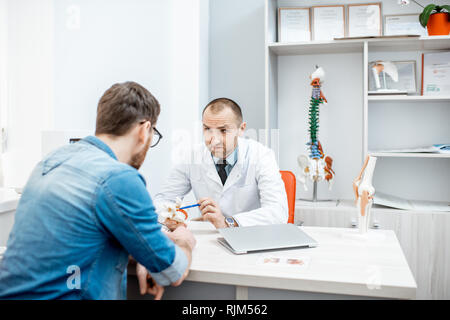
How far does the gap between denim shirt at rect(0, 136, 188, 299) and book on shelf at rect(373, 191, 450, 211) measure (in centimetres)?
186

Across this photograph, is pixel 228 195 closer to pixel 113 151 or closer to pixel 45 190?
pixel 113 151

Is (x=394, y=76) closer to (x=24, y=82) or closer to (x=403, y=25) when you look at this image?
(x=403, y=25)

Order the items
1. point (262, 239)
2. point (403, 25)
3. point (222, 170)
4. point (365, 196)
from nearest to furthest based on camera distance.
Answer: point (262, 239)
point (365, 196)
point (222, 170)
point (403, 25)

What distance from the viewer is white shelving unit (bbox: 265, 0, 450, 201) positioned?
2670 mm

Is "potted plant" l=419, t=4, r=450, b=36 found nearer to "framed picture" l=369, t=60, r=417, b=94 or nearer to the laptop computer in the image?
"framed picture" l=369, t=60, r=417, b=94

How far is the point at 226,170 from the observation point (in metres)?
2.10

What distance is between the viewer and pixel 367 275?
42.9 inches

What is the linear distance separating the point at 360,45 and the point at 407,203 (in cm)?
108

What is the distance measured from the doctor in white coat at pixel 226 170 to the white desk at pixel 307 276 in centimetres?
65

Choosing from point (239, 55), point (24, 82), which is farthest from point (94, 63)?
point (239, 55)

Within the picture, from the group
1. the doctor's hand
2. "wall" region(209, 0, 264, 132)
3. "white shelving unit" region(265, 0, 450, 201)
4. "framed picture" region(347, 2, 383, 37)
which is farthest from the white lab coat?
"framed picture" region(347, 2, 383, 37)

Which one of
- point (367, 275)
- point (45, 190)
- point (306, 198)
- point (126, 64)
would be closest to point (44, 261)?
point (45, 190)

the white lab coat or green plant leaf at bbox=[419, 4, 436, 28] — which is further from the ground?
green plant leaf at bbox=[419, 4, 436, 28]

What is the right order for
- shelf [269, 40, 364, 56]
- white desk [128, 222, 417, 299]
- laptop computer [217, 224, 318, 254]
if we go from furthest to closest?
shelf [269, 40, 364, 56] < laptop computer [217, 224, 318, 254] < white desk [128, 222, 417, 299]
